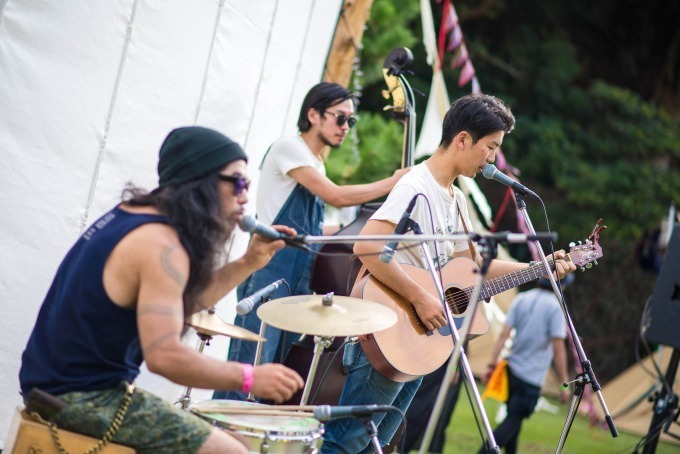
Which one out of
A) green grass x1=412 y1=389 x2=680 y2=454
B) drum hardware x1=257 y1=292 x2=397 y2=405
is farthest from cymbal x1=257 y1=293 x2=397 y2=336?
green grass x1=412 y1=389 x2=680 y2=454

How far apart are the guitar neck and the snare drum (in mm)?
1532

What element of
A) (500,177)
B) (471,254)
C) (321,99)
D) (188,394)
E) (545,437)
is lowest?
(545,437)

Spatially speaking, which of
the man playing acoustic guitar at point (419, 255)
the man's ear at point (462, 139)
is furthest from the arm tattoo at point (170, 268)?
the man's ear at point (462, 139)

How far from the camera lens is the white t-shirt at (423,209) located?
3629 mm

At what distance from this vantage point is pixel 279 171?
179 inches

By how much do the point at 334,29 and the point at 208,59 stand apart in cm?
196

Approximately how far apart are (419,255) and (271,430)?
147cm

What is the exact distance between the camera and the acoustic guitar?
142 inches

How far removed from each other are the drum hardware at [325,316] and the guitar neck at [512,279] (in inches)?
43.0

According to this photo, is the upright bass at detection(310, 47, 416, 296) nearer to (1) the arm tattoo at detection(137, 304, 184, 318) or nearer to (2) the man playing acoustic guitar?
(2) the man playing acoustic guitar

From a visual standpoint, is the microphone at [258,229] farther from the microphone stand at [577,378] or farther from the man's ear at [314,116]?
the man's ear at [314,116]

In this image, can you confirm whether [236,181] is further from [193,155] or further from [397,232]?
[397,232]

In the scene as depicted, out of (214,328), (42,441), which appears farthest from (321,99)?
(42,441)

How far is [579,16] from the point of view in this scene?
16.3 metres
